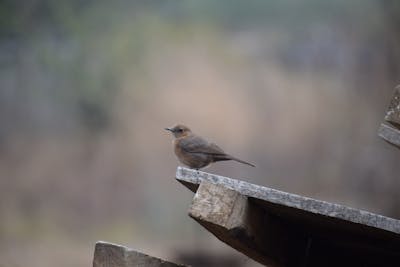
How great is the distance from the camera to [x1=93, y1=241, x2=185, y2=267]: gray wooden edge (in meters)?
3.25

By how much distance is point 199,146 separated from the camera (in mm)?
6590

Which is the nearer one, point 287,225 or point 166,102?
point 287,225

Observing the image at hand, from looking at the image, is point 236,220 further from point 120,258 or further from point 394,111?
point 394,111

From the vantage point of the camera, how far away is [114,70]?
72.8ft

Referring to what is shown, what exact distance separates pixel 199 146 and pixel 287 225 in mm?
2975

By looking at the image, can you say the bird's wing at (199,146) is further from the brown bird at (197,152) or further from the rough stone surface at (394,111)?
the rough stone surface at (394,111)

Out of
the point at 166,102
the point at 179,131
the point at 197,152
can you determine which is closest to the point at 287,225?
the point at 197,152

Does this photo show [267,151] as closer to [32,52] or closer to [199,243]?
[199,243]

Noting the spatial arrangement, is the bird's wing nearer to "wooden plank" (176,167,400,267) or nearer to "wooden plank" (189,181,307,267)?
"wooden plank" (176,167,400,267)

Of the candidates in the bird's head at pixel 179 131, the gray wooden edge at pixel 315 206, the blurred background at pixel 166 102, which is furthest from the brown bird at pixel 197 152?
the blurred background at pixel 166 102

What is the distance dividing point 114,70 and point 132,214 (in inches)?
129

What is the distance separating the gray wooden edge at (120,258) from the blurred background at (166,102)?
1597 cm

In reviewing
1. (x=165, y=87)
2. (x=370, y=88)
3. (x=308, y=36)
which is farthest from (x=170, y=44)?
(x=370, y=88)

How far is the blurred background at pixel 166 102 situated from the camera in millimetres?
20234
